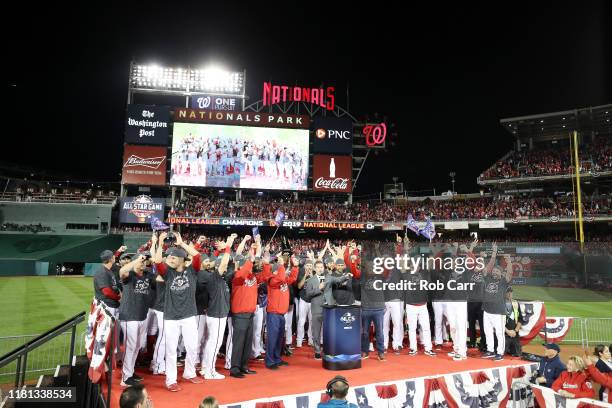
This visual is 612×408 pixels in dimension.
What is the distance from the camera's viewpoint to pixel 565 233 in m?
38.4

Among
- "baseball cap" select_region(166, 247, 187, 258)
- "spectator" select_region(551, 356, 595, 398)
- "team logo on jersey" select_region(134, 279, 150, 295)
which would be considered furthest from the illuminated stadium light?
"spectator" select_region(551, 356, 595, 398)

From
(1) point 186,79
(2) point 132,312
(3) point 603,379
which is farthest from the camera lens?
(1) point 186,79

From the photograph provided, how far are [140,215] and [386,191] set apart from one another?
36666 mm

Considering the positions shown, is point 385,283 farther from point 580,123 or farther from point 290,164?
point 580,123

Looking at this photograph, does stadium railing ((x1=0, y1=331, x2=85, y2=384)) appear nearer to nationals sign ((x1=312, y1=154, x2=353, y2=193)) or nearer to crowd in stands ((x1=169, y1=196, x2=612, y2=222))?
crowd in stands ((x1=169, y1=196, x2=612, y2=222))

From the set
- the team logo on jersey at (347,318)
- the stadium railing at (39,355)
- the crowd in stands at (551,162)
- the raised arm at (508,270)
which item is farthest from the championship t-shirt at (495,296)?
the crowd in stands at (551,162)

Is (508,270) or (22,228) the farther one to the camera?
(22,228)

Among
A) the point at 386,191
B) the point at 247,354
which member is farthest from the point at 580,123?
the point at 247,354

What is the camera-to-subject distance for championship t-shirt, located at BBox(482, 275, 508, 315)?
934 cm

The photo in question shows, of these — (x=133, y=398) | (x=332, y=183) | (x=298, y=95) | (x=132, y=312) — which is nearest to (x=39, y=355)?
(x=132, y=312)

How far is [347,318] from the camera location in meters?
8.35

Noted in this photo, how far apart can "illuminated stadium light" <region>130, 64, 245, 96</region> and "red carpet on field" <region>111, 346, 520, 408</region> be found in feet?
126

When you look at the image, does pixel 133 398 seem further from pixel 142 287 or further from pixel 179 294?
pixel 142 287

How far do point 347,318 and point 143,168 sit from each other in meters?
35.7
